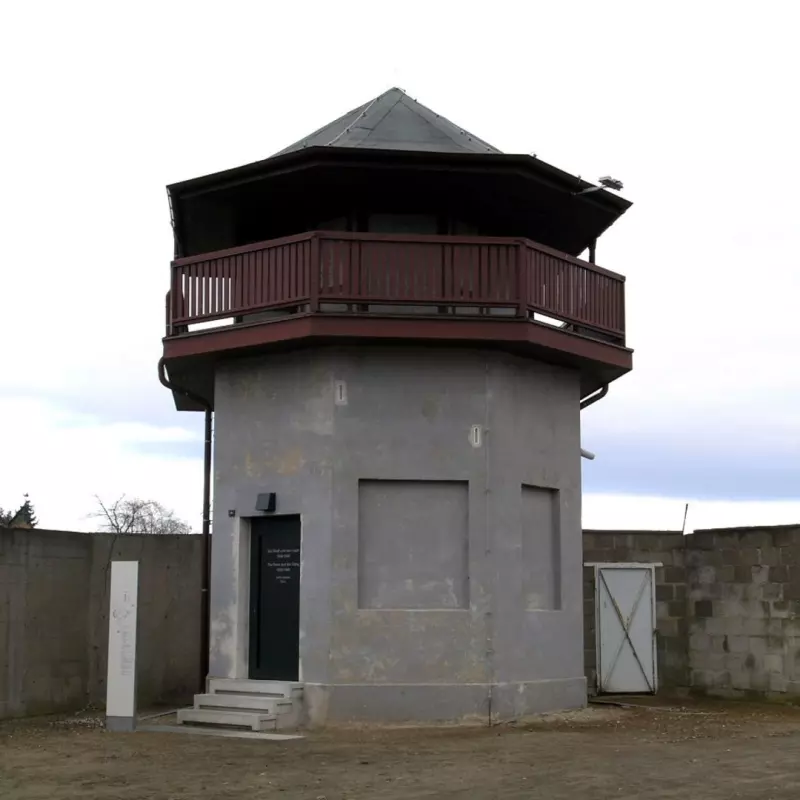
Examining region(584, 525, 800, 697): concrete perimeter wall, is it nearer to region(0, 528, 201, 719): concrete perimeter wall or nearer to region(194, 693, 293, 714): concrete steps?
region(194, 693, 293, 714): concrete steps

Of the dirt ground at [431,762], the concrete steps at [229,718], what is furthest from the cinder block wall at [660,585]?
the concrete steps at [229,718]

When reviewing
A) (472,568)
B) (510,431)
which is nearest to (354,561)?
(472,568)

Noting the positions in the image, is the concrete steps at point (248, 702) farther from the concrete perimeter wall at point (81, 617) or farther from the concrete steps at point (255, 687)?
the concrete perimeter wall at point (81, 617)

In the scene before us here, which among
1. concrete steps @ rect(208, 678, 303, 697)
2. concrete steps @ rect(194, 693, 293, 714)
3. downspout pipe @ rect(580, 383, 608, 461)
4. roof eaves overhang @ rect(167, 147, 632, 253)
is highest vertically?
roof eaves overhang @ rect(167, 147, 632, 253)

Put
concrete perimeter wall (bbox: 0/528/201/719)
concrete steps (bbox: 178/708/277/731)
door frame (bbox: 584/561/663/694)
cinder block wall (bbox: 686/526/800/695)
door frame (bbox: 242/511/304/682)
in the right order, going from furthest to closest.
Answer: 1. door frame (bbox: 584/561/663/694)
2. cinder block wall (bbox: 686/526/800/695)
3. concrete perimeter wall (bbox: 0/528/201/719)
4. door frame (bbox: 242/511/304/682)
5. concrete steps (bbox: 178/708/277/731)

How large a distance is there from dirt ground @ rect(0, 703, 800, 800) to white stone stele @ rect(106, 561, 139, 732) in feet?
1.22

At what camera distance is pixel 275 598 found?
1634 cm

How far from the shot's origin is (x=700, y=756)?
12273mm

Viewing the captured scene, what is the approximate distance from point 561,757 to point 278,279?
7039 millimetres

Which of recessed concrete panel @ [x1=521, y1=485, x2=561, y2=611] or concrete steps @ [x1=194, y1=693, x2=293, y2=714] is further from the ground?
recessed concrete panel @ [x1=521, y1=485, x2=561, y2=611]

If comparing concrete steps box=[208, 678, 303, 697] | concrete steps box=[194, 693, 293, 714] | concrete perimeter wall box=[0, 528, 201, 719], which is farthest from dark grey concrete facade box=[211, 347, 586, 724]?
concrete perimeter wall box=[0, 528, 201, 719]

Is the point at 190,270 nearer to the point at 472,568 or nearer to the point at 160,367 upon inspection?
the point at 160,367

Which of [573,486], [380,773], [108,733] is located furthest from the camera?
Result: [573,486]

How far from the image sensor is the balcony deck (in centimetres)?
1549
